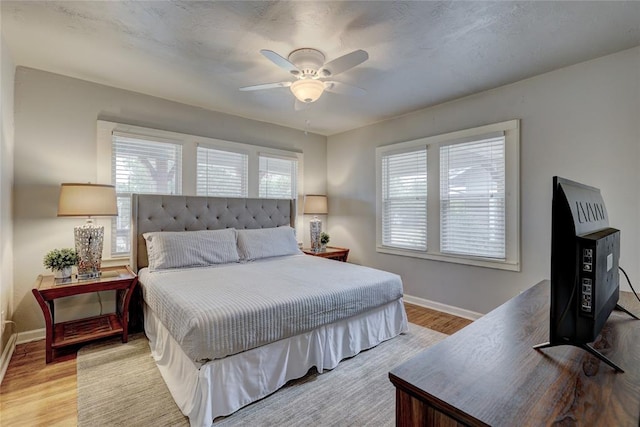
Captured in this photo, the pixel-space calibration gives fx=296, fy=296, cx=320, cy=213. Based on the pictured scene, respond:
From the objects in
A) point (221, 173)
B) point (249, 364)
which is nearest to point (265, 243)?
point (221, 173)

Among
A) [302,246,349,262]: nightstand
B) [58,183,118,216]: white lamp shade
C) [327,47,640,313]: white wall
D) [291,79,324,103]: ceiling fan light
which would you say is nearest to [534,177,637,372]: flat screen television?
[291,79,324,103]: ceiling fan light

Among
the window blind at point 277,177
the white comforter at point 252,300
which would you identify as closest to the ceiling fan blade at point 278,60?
the white comforter at point 252,300

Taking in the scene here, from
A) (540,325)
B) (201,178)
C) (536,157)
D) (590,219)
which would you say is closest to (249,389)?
(540,325)

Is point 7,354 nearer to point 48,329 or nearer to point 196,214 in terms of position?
point 48,329

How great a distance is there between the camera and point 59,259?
2590 millimetres

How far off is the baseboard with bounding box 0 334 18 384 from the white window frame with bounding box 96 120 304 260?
0.94 meters

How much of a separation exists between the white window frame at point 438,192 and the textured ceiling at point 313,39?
506 mm

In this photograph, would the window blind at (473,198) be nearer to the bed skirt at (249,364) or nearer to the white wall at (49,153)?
the bed skirt at (249,364)

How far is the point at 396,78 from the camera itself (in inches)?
117

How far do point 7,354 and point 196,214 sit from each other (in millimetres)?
1965

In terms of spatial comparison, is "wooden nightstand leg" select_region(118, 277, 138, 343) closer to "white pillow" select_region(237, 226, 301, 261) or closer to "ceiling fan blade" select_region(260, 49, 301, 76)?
"white pillow" select_region(237, 226, 301, 261)

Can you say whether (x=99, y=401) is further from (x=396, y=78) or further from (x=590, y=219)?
(x=396, y=78)

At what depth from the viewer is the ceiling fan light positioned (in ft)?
7.86

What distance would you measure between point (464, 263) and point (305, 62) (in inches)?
110
